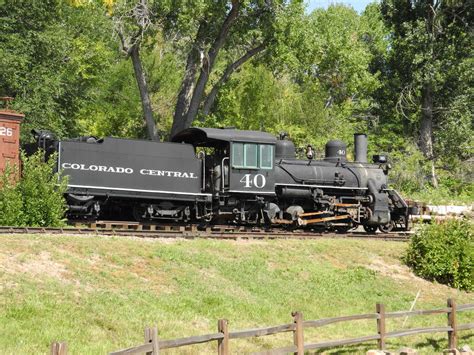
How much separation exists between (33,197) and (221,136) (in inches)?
252

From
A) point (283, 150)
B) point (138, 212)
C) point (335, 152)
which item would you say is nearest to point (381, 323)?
point (138, 212)

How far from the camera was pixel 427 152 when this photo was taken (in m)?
48.5

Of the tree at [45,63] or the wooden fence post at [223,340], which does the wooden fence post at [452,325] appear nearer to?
the wooden fence post at [223,340]

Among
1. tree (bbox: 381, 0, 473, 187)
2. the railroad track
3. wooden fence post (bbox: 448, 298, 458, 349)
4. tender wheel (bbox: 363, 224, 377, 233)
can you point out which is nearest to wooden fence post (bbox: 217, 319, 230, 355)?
wooden fence post (bbox: 448, 298, 458, 349)

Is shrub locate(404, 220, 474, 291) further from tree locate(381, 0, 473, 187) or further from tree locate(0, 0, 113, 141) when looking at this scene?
tree locate(381, 0, 473, 187)

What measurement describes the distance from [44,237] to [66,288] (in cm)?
311

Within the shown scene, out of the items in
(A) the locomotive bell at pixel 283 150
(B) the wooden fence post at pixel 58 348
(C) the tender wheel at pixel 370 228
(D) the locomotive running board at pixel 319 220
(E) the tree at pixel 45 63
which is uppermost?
(E) the tree at pixel 45 63

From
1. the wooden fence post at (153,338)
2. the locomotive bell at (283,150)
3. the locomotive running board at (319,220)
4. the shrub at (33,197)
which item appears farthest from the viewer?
the locomotive bell at (283,150)

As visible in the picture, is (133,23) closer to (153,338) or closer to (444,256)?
(444,256)

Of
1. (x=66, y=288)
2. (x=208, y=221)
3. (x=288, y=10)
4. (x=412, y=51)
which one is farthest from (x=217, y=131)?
(x=412, y=51)

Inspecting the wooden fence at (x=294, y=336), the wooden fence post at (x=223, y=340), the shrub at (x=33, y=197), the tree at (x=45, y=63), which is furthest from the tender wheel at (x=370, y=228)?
the wooden fence post at (x=223, y=340)

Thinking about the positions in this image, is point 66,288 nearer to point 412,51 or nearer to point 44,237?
point 44,237

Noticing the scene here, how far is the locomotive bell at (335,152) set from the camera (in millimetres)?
28039

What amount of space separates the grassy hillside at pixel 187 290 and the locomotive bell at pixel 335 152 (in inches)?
217
